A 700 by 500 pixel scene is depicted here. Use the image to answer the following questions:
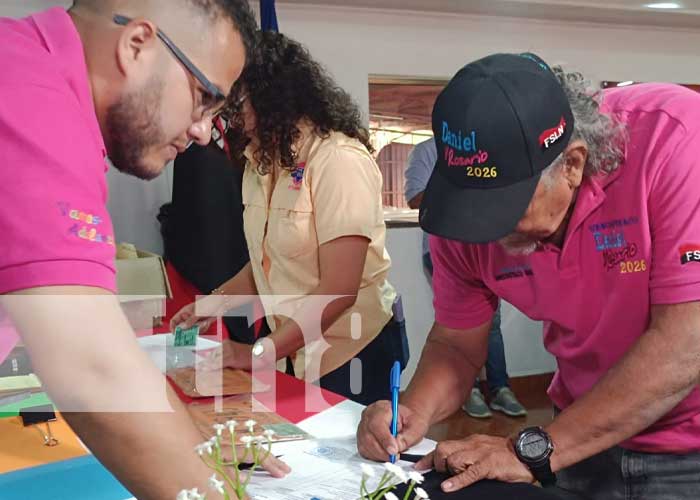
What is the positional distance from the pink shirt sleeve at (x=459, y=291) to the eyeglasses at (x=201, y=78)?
27.5 inches

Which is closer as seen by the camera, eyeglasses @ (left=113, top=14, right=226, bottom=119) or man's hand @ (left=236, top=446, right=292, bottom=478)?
eyeglasses @ (left=113, top=14, right=226, bottom=119)

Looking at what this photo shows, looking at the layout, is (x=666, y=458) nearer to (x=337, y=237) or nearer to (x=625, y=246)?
(x=625, y=246)

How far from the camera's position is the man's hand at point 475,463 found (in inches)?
44.5

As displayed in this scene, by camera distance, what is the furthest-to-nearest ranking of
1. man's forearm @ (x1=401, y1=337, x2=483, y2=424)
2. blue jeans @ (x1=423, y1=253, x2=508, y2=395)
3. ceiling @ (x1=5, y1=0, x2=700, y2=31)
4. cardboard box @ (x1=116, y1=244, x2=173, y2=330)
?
blue jeans @ (x1=423, y1=253, x2=508, y2=395)
ceiling @ (x1=5, y1=0, x2=700, y2=31)
cardboard box @ (x1=116, y1=244, x2=173, y2=330)
man's forearm @ (x1=401, y1=337, x2=483, y2=424)

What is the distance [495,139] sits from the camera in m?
1.12

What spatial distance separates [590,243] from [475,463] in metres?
0.45

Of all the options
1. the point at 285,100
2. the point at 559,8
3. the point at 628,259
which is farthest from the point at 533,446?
the point at 559,8

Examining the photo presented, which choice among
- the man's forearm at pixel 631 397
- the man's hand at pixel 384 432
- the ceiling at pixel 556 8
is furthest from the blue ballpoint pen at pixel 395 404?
the ceiling at pixel 556 8

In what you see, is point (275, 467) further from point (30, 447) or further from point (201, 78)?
point (201, 78)

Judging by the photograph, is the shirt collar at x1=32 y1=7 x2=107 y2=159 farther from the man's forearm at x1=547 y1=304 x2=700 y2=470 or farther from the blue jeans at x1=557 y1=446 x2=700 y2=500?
the blue jeans at x1=557 y1=446 x2=700 y2=500

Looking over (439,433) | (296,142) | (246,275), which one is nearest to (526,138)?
(296,142)

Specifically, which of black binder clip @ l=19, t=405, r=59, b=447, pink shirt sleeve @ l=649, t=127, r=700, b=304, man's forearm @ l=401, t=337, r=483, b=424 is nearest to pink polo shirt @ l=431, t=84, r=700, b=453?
pink shirt sleeve @ l=649, t=127, r=700, b=304

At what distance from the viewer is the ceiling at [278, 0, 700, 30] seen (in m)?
3.68

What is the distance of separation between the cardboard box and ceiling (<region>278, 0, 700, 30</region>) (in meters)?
1.70
